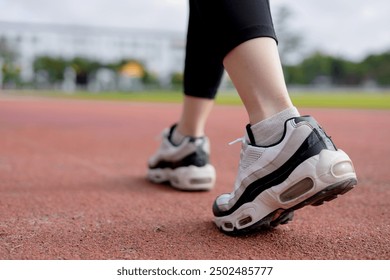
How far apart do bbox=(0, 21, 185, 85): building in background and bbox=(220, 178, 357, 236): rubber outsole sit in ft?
138

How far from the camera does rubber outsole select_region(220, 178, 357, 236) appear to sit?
36.8 inches

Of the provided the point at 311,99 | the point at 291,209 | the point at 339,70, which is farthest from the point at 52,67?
the point at 291,209

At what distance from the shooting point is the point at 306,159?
37.9 inches

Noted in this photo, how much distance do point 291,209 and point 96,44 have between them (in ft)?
172

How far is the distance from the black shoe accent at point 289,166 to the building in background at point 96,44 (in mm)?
42102

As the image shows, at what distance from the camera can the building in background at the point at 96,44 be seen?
47.1m

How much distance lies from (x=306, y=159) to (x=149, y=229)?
1.50ft

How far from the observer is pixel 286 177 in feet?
3.25

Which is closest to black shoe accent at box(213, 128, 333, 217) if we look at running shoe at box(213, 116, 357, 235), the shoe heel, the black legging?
running shoe at box(213, 116, 357, 235)

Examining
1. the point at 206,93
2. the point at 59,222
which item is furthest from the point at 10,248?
the point at 206,93

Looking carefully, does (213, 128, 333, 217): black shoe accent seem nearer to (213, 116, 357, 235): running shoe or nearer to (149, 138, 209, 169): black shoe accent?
(213, 116, 357, 235): running shoe

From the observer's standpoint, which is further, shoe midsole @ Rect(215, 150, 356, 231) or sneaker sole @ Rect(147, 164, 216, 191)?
sneaker sole @ Rect(147, 164, 216, 191)

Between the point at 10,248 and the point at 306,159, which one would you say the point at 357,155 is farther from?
the point at 10,248

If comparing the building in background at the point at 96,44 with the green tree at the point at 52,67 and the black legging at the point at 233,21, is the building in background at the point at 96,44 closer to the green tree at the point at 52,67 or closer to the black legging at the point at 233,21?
the green tree at the point at 52,67
